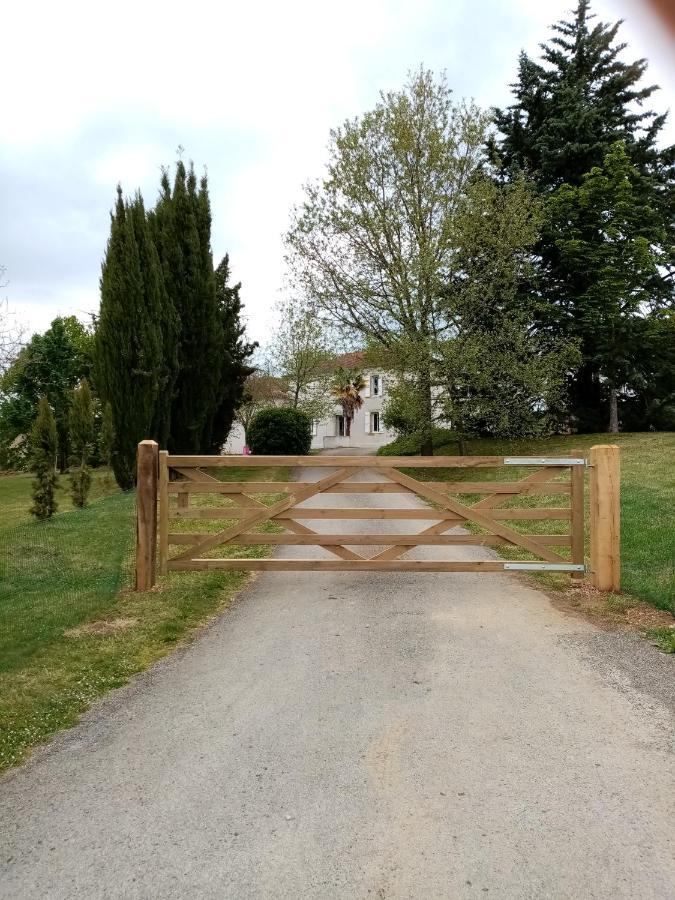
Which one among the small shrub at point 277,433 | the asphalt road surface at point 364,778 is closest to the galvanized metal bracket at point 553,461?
the asphalt road surface at point 364,778

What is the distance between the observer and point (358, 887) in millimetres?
2160

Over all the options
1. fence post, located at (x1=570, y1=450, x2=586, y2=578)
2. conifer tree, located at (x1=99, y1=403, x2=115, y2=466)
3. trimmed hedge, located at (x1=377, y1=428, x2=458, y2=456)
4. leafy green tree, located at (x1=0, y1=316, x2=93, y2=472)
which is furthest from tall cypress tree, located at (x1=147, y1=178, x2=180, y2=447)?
leafy green tree, located at (x1=0, y1=316, x2=93, y2=472)

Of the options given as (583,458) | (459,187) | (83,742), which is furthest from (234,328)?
(83,742)

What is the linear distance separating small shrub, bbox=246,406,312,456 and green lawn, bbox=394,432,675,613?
468cm

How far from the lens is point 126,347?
17.8m

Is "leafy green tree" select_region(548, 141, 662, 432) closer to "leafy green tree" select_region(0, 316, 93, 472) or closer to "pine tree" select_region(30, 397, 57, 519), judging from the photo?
"pine tree" select_region(30, 397, 57, 519)

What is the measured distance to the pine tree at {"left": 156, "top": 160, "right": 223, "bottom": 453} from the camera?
64.5ft

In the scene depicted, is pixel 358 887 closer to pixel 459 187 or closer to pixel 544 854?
pixel 544 854

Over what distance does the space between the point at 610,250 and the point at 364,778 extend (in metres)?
23.5

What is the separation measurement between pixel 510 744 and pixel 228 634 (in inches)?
107

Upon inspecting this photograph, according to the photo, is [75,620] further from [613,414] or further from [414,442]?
[613,414]

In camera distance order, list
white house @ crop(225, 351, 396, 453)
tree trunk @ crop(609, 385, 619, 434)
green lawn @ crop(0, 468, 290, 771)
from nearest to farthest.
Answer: green lawn @ crop(0, 468, 290, 771) < tree trunk @ crop(609, 385, 619, 434) < white house @ crop(225, 351, 396, 453)

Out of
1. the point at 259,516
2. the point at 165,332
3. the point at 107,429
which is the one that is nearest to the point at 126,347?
the point at 165,332

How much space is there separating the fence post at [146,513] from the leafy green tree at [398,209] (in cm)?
1396
